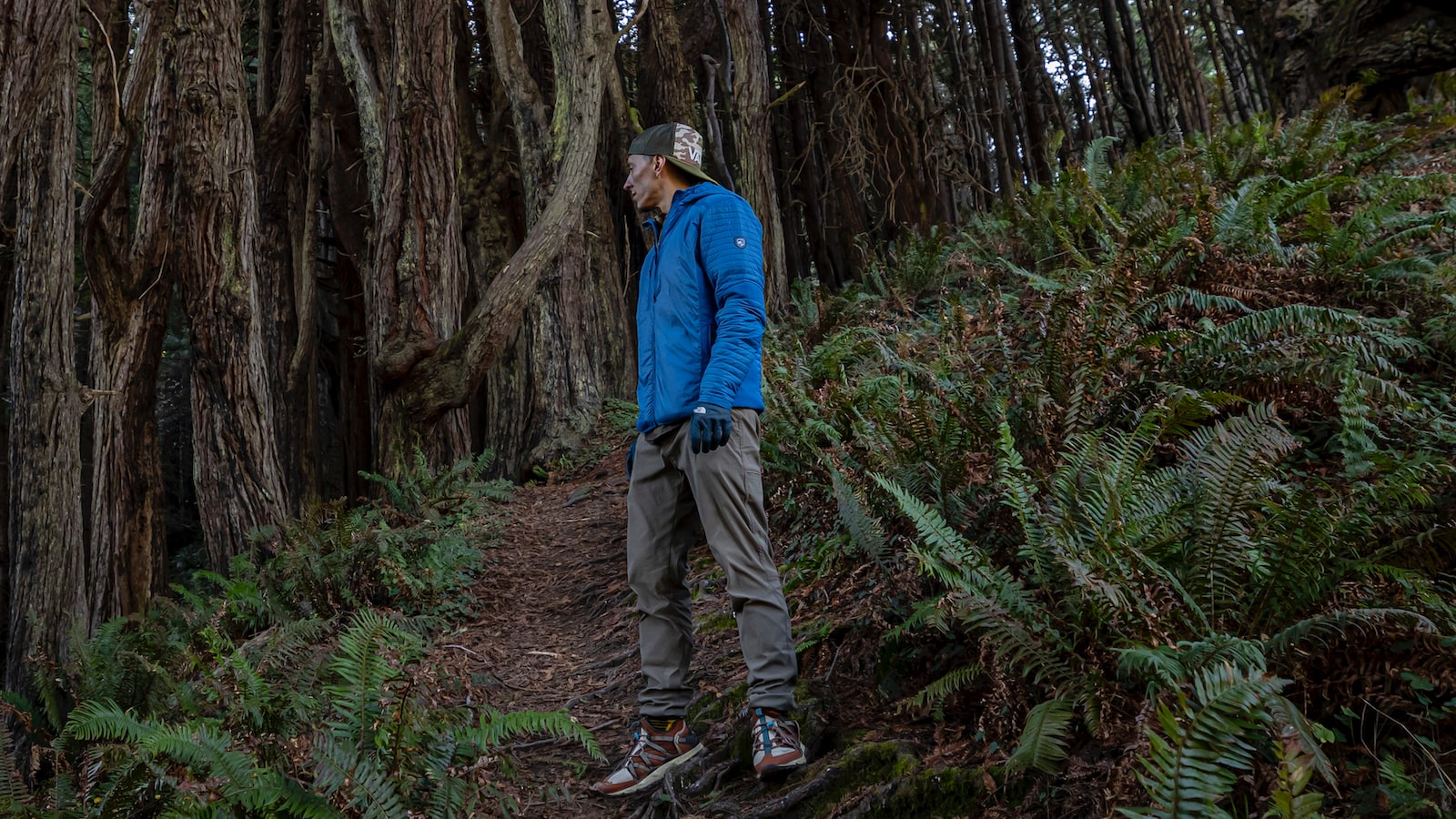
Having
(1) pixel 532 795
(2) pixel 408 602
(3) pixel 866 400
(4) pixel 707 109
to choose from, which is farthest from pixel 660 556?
(4) pixel 707 109

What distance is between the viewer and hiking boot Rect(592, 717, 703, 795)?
3264mm

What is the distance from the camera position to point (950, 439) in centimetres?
414

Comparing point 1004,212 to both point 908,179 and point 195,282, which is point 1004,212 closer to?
point 908,179

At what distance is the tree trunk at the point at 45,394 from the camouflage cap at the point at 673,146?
531 cm

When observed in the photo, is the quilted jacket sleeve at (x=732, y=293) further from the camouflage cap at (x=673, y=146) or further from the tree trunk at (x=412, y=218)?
the tree trunk at (x=412, y=218)

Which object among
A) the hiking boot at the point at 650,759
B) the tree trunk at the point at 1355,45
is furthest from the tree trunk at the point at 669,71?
the hiking boot at the point at 650,759

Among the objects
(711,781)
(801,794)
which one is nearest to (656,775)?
(711,781)

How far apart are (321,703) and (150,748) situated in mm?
917

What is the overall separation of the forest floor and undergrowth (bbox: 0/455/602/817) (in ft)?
0.67

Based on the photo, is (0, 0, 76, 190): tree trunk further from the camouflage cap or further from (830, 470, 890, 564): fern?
(830, 470, 890, 564): fern

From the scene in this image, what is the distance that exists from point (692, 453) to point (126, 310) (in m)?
6.83

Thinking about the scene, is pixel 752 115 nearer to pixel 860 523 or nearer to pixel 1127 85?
pixel 1127 85

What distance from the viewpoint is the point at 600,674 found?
4.75m

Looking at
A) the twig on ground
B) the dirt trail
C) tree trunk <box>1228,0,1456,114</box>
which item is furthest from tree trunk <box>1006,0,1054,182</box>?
the twig on ground
